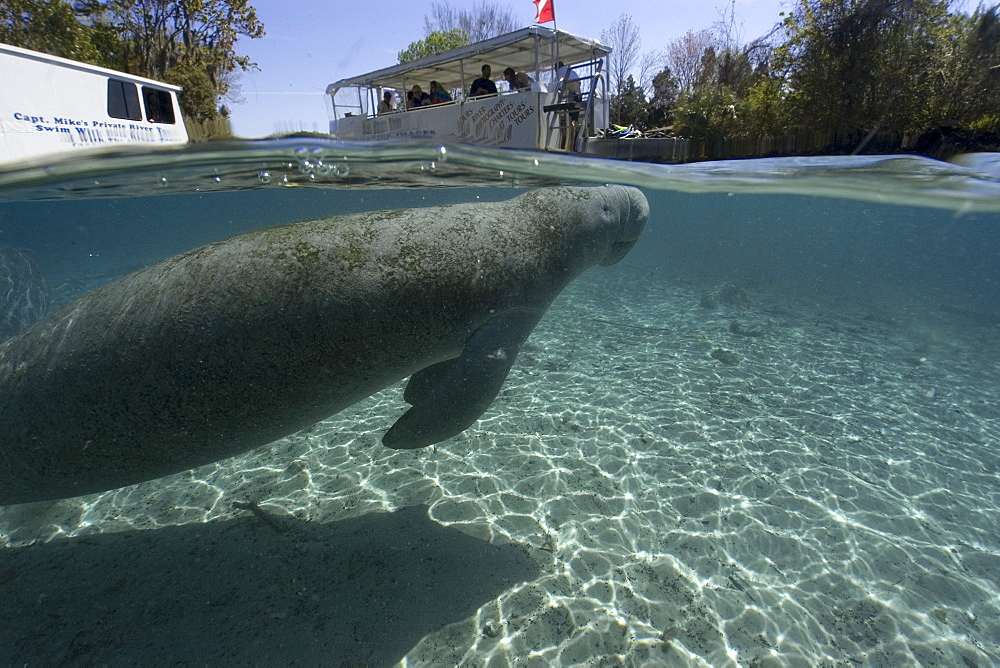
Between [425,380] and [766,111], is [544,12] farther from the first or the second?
[425,380]

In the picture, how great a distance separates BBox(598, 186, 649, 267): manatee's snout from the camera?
3.97 meters

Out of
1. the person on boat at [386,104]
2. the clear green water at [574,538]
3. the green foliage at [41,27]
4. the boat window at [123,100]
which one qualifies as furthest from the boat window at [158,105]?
the clear green water at [574,538]

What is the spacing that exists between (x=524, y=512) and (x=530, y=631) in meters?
1.08

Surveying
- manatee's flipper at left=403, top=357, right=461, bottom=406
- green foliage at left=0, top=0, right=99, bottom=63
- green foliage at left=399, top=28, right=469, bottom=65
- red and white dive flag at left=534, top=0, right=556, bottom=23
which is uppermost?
green foliage at left=399, top=28, right=469, bottom=65

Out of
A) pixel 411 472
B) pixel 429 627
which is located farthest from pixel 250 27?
pixel 429 627

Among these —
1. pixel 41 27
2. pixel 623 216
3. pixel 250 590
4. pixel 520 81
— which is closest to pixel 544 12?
pixel 520 81

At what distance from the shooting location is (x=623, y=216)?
13.4 feet

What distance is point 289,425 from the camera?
2752mm

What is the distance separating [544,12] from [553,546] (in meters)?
11.7

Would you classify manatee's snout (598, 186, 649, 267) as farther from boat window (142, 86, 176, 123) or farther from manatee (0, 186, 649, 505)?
boat window (142, 86, 176, 123)

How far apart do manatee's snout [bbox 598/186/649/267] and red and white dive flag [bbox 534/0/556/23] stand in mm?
9039

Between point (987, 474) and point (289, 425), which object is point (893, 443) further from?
point (289, 425)

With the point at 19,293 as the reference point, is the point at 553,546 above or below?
below

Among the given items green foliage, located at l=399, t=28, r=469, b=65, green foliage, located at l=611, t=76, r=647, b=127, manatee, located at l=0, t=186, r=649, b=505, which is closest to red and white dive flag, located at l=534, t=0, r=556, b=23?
manatee, located at l=0, t=186, r=649, b=505
